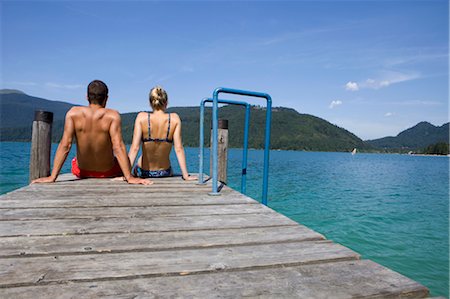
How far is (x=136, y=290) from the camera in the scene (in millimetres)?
1272

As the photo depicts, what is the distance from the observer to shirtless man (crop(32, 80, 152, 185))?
4051 mm

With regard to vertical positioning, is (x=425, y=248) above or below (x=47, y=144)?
below

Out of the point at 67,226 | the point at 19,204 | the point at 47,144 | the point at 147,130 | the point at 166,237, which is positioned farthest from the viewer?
the point at 47,144

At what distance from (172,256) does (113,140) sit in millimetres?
2939

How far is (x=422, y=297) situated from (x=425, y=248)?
30.3ft

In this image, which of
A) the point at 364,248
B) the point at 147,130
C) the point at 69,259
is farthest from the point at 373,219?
the point at 69,259

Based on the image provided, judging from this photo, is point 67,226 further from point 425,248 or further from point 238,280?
point 425,248

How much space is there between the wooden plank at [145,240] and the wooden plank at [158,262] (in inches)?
3.5

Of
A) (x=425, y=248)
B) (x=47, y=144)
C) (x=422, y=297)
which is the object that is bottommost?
(x=425, y=248)

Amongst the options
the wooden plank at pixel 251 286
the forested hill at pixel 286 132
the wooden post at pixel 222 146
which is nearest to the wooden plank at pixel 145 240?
the wooden plank at pixel 251 286

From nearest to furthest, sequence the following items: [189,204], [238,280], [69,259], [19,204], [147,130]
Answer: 1. [238,280]
2. [69,259]
3. [19,204]
4. [189,204]
5. [147,130]

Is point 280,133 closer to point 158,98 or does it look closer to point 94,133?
point 158,98

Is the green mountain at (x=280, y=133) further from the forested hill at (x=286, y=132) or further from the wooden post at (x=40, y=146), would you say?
the wooden post at (x=40, y=146)

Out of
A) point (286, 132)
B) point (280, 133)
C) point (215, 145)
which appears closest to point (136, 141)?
point (215, 145)
